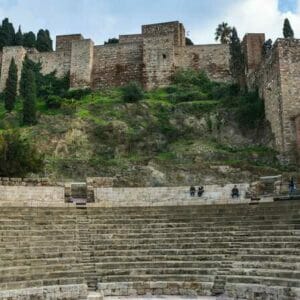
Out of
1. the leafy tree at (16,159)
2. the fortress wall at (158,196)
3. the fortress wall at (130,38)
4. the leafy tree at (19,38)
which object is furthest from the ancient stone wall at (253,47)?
the leafy tree at (19,38)

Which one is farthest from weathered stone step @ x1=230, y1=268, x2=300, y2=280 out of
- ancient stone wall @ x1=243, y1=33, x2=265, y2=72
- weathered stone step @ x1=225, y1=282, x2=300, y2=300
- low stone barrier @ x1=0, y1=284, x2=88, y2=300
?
ancient stone wall @ x1=243, y1=33, x2=265, y2=72

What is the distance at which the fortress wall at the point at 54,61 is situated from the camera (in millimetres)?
38875

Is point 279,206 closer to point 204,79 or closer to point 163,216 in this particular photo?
point 163,216

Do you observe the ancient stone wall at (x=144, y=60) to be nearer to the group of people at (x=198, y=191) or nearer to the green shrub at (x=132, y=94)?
the green shrub at (x=132, y=94)

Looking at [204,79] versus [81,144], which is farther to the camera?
[204,79]

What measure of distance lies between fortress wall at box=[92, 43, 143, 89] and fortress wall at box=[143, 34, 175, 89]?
79cm

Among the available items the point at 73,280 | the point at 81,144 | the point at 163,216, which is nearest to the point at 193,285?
the point at 73,280

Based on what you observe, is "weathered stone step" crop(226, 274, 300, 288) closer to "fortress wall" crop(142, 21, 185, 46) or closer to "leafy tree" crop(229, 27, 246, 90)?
"leafy tree" crop(229, 27, 246, 90)

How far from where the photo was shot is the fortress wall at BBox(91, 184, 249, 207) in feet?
57.9

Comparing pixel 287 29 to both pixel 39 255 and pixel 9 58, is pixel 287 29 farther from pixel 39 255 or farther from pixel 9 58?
pixel 39 255

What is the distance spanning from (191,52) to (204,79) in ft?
8.12

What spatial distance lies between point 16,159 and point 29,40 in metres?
28.1

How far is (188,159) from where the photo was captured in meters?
25.0

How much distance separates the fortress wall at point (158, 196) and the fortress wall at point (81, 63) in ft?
64.2
